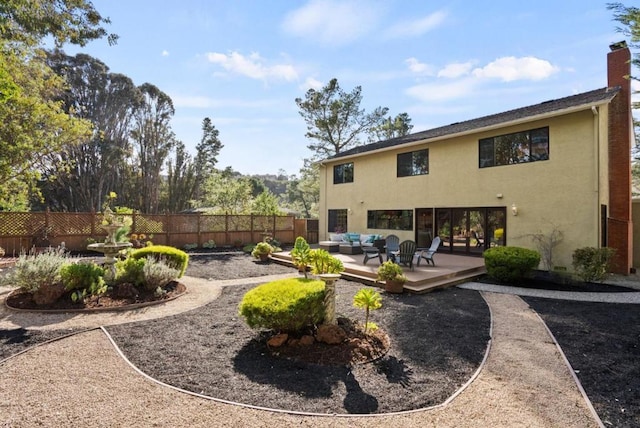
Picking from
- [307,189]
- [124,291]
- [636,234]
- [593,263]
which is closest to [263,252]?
[124,291]

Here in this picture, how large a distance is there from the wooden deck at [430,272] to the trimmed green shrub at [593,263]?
239 centimetres

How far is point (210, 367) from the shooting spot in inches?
148

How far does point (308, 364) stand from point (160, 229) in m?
14.0

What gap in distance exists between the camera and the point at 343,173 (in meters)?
18.3

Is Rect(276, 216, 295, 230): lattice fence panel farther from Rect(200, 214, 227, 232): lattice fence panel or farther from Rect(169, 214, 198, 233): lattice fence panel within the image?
Rect(169, 214, 198, 233): lattice fence panel

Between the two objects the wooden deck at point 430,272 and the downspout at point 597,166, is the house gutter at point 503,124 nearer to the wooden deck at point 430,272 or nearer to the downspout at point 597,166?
the downspout at point 597,166

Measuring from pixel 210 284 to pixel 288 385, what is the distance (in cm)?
586

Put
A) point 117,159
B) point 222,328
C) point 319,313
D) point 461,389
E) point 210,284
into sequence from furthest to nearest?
point 117,159 → point 210,284 → point 222,328 → point 319,313 → point 461,389

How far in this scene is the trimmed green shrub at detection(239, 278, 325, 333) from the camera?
165 inches

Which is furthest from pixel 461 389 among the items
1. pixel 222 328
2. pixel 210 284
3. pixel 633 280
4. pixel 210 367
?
pixel 633 280

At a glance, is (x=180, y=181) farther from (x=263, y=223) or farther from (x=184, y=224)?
(x=263, y=223)

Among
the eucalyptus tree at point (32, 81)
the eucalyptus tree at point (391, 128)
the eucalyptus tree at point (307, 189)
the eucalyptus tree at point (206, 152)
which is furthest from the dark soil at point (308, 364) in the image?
the eucalyptus tree at point (206, 152)

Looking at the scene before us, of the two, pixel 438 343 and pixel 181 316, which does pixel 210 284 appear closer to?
pixel 181 316

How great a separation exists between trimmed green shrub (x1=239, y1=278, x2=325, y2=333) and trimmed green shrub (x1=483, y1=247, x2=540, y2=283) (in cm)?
653
